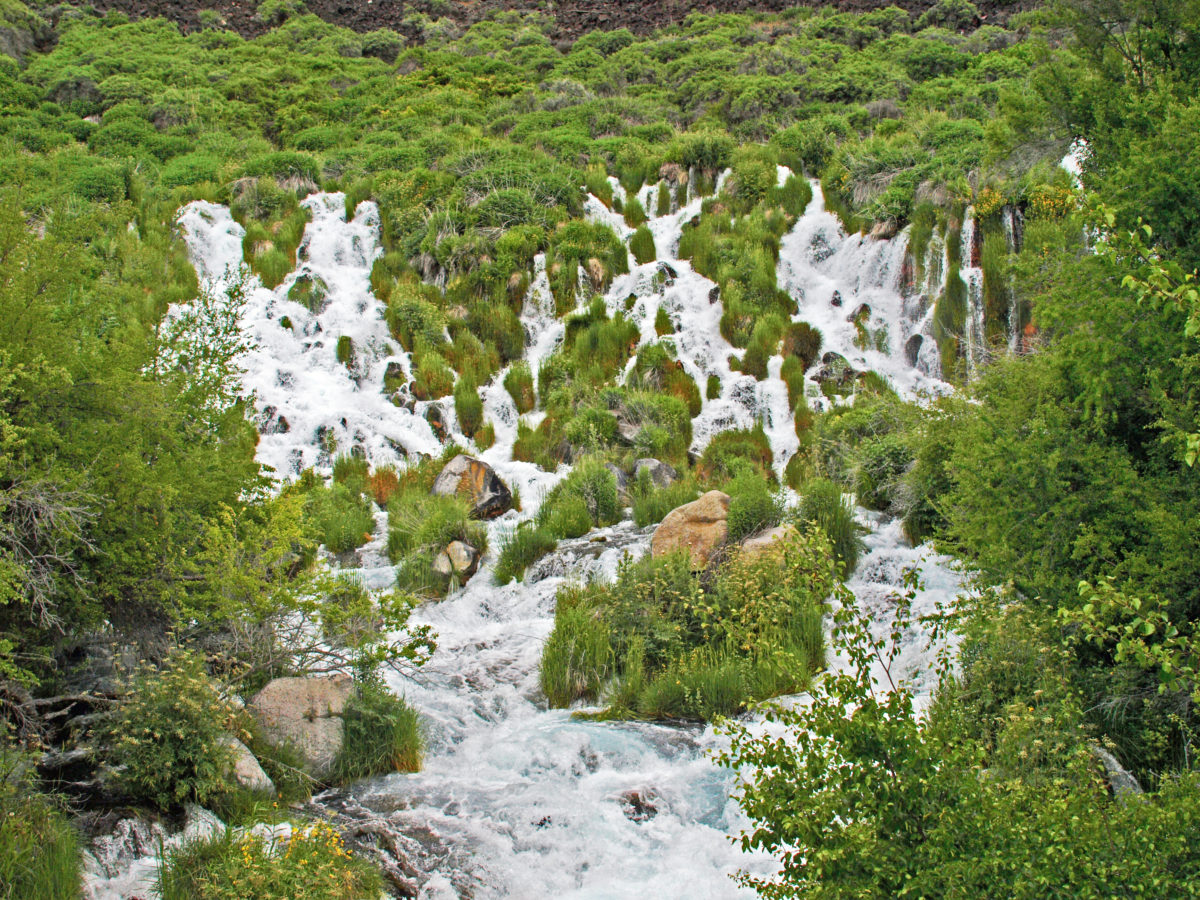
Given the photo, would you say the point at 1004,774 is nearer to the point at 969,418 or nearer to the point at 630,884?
the point at 630,884

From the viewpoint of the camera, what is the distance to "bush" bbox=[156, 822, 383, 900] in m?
4.26

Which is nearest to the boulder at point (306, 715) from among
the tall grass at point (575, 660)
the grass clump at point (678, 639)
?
the tall grass at point (575, 660)

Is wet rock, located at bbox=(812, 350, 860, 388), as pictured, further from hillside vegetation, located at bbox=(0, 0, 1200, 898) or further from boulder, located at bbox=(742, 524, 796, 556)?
boulder, located at bbox=(742, 524, 796, 556)

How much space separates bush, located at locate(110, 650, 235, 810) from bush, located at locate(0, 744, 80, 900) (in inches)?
21.2

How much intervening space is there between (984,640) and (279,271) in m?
18.1

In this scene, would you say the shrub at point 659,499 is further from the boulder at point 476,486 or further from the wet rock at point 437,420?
the wet rock at point 437,420

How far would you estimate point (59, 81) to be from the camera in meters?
29.6

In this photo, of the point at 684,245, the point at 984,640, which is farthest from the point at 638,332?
the point at 984,640

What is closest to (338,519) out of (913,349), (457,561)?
(457,561)

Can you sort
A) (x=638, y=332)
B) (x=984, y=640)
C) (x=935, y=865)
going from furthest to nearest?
(x=638, y=332) < (x=984, y=640) < (x=935, y=865)

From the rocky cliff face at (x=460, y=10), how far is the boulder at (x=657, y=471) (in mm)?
31953

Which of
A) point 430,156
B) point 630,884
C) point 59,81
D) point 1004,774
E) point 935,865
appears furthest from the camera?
point 59,81

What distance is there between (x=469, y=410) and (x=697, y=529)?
7.69m

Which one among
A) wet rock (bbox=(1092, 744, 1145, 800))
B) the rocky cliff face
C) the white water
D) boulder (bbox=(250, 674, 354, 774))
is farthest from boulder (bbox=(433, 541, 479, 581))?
the rocky cliff face
